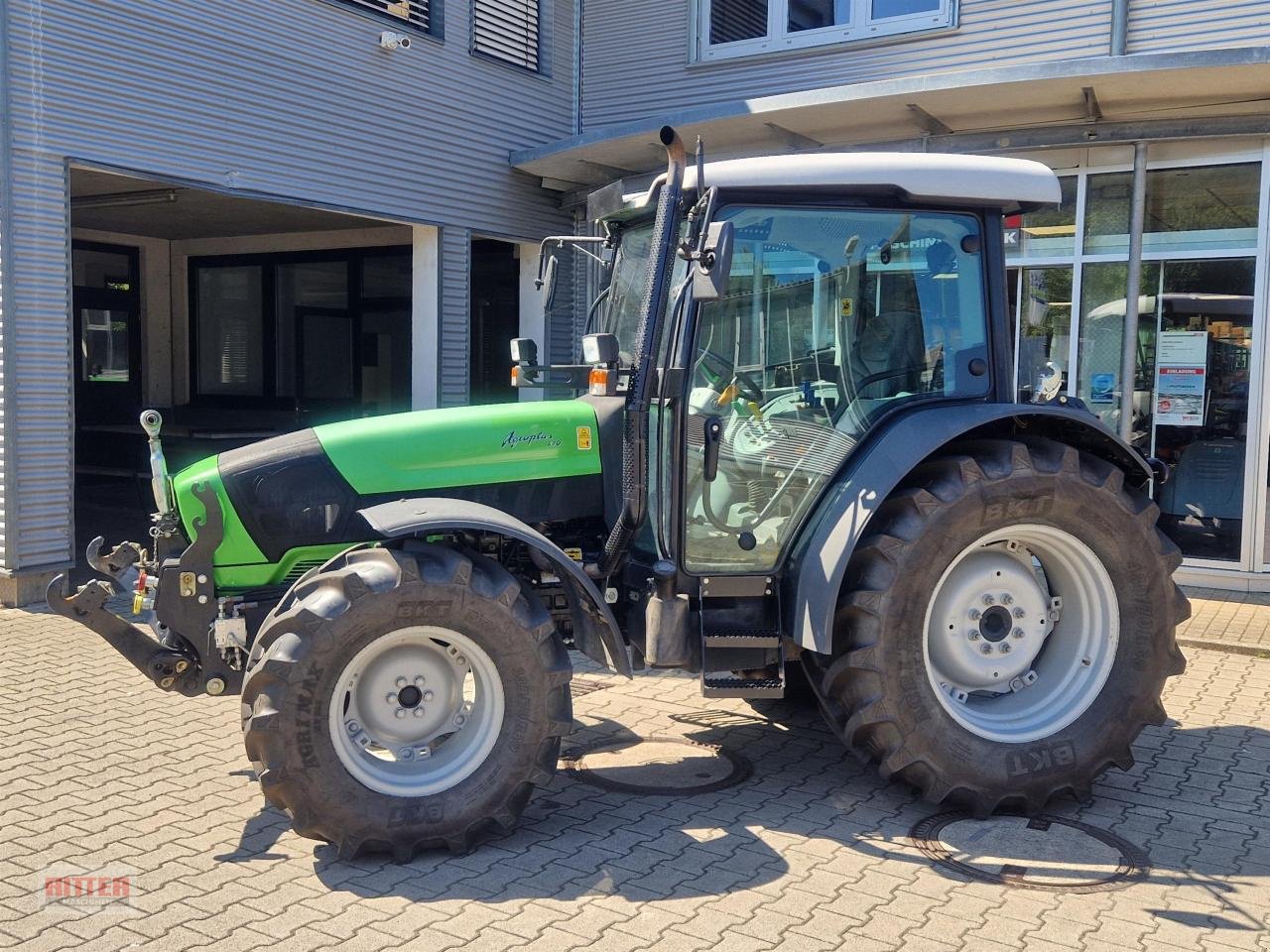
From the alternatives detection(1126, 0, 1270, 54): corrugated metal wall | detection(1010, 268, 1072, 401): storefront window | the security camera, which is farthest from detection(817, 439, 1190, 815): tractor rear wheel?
the security camera

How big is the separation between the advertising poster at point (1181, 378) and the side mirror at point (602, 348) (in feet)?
20.6

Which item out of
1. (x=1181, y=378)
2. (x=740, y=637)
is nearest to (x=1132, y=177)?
(x=1181, y=378)

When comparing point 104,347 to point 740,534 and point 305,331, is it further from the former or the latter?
point 740,534

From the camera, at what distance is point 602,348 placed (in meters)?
4.41

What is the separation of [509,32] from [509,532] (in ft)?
31.0

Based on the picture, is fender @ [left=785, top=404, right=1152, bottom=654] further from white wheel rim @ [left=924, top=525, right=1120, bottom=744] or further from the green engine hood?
the green engine hood

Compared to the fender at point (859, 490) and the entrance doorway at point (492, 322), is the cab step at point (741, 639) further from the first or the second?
the entrance doorway at point (492, 322)

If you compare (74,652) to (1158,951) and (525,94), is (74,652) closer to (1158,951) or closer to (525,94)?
(1158,951)

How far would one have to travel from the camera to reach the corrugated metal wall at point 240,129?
8.13 m

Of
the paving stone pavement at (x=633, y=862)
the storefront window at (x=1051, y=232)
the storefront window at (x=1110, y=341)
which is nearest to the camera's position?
the paving stone pavement at (x=633, y=862)

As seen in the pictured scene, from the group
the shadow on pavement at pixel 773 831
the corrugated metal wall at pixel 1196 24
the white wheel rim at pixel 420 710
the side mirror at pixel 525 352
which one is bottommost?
the shadow on pavement at pixel 773 831

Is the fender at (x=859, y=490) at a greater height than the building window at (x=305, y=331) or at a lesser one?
lesser

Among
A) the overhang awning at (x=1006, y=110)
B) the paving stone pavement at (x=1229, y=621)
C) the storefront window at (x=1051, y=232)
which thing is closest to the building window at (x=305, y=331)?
the overhang awning at (x=1006, y=110)

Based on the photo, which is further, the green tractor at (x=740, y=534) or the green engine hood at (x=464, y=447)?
the green engine hood at (x=464, y=447)
